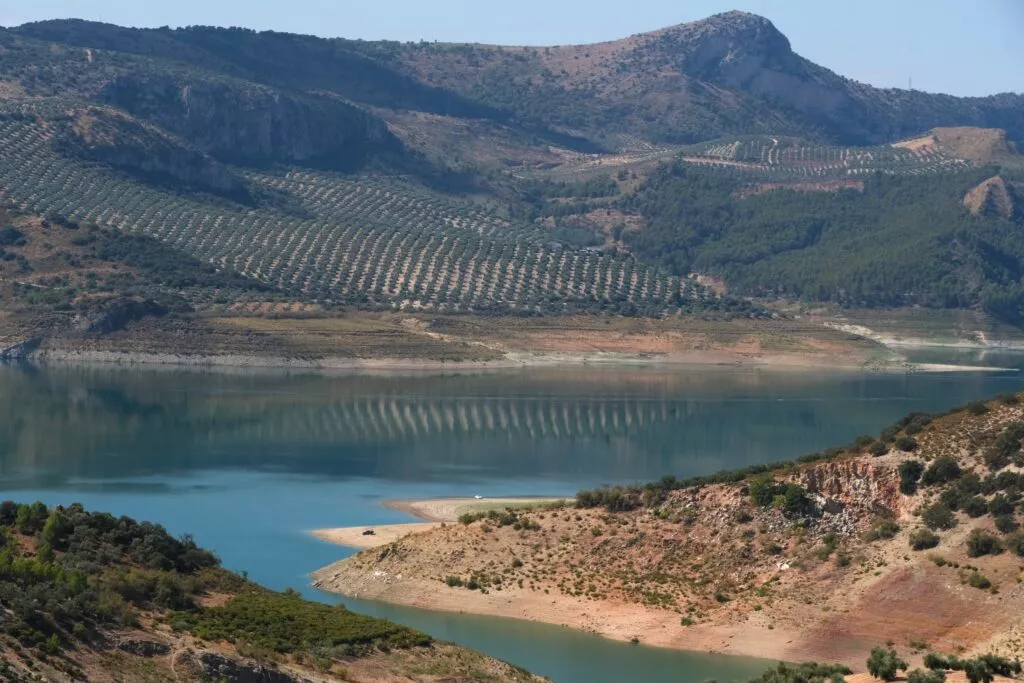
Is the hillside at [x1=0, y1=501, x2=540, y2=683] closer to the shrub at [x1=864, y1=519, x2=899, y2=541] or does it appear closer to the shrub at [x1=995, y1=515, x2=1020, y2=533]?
the shrub at [x1=864, y1=519, x2=899, y2=541]

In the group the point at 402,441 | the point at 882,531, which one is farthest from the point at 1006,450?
the point at 402,441

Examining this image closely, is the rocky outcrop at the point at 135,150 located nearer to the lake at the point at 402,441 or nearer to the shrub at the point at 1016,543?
the lake at the point at 402,441

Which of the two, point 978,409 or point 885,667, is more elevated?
point 978,409

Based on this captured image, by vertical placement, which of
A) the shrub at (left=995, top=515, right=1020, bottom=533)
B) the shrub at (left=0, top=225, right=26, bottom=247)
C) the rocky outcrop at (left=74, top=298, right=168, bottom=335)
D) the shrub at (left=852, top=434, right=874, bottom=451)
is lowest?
the rocky outcrop at (left=74, top=298, right=168, bottom=335)

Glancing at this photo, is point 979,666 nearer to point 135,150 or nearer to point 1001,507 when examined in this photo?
point 1001,507

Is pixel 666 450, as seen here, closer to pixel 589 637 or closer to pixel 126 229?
pixel 589 637

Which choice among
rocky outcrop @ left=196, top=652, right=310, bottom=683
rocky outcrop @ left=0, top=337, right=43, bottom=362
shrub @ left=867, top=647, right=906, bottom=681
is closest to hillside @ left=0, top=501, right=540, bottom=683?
rocky outcrop @ left=196, top=652, right=310, bottom=683
